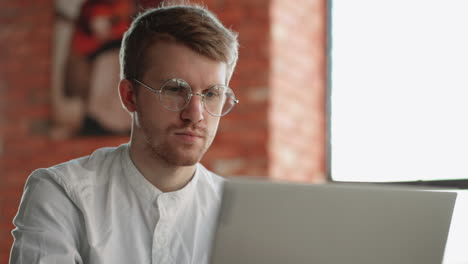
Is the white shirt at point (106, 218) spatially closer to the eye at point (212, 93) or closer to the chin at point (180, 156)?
the chin at point (180, 156)

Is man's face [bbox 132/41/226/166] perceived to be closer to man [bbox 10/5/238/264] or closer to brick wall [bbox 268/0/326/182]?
man [bbox 10/5/238/264]

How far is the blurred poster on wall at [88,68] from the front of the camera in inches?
109

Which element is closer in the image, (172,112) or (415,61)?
(172,112)

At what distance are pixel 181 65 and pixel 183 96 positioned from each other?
82 millimetres

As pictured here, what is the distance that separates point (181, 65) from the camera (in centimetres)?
138

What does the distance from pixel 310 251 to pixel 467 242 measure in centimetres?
26

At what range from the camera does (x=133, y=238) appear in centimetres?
131

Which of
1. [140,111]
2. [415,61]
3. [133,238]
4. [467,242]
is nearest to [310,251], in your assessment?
[467,242]

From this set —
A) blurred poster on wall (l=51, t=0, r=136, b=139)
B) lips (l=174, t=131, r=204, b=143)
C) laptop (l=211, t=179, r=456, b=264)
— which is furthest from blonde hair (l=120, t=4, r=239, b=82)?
blurred poster on wall (l=51, t=0, r=136, b=139)

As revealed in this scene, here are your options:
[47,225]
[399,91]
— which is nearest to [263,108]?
[399,91]

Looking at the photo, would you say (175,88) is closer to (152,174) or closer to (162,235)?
(152,174)

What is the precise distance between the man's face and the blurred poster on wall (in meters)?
1.32

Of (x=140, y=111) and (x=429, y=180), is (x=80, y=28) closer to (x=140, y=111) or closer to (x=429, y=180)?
(x=140, y=111)

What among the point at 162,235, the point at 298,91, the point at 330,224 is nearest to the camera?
the point at 330,224
